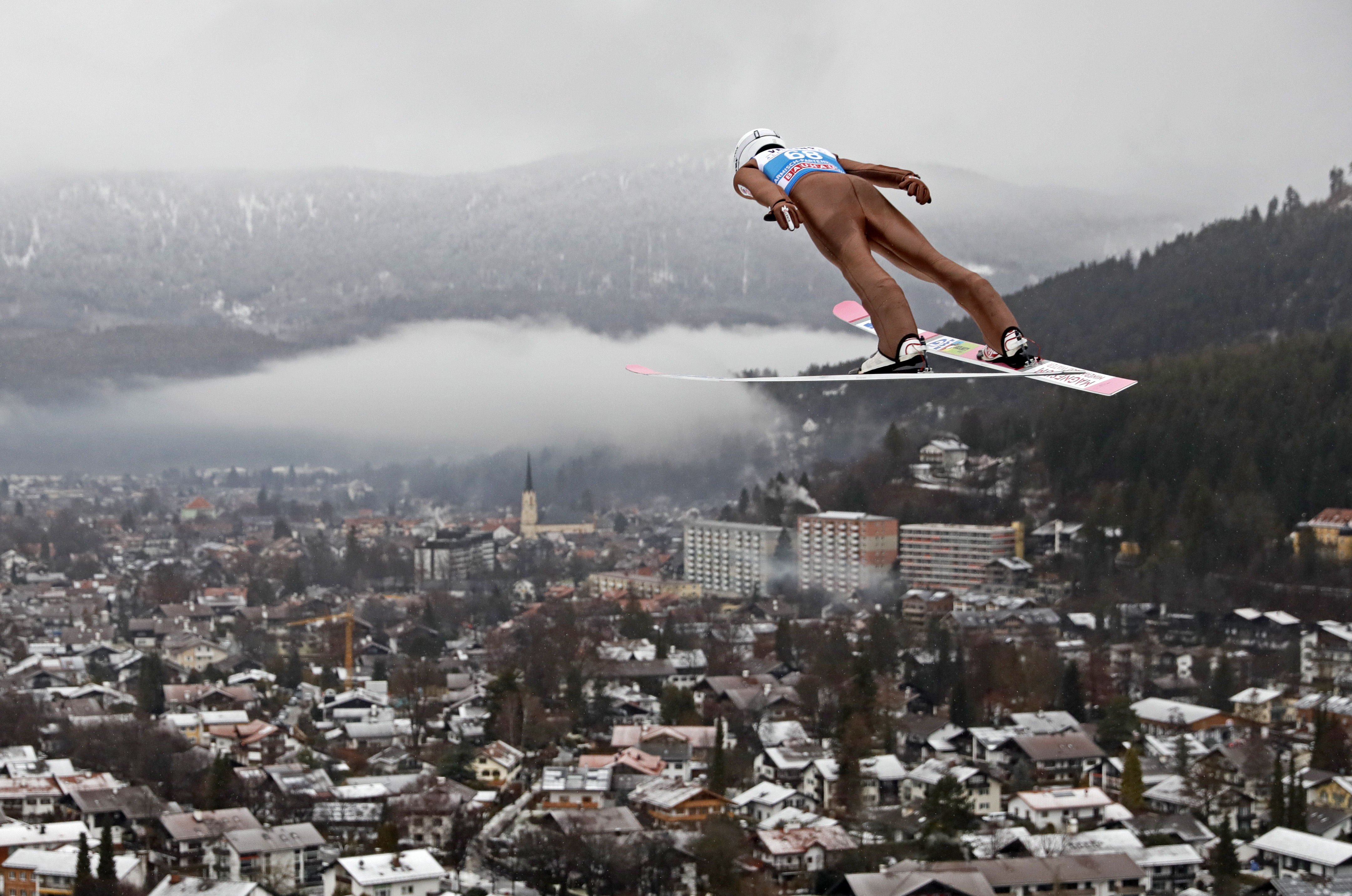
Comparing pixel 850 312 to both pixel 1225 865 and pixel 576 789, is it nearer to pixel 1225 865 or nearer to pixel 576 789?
pixel 1225 865

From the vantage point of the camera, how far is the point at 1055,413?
6988 cm

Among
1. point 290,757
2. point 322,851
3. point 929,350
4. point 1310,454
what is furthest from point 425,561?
point 929,350

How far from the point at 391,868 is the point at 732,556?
5120 cm

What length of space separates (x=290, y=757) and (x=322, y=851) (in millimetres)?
8830

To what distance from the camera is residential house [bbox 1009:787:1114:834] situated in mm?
30359

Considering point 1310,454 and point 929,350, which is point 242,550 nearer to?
point 1310,454

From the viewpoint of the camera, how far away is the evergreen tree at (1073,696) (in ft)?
132

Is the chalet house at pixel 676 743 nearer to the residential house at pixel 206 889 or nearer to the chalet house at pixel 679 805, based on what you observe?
the chalet house at pixel 679 805

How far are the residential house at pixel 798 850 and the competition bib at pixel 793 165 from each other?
72.4 feet

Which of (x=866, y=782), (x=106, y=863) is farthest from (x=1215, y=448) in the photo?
(x=106, y=863)

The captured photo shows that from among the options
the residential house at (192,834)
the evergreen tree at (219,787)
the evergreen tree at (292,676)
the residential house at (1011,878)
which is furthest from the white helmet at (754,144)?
the evergreen tree at (292,676)

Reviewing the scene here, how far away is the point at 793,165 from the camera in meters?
5.70

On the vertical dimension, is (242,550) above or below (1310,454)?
below

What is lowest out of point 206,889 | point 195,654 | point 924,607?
point 195,654
